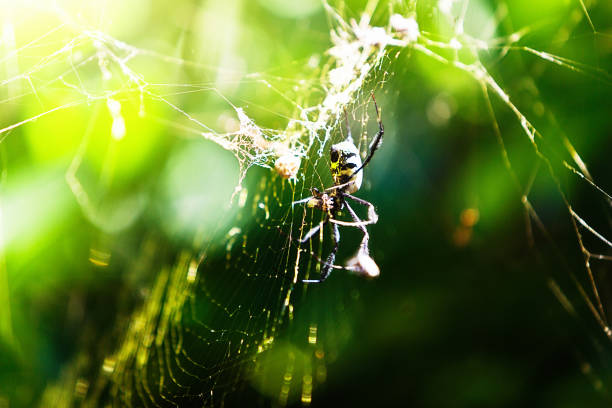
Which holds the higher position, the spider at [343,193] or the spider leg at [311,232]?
the spider at [343,193]

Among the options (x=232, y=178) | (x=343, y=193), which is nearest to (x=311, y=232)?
(x=343, y=193)

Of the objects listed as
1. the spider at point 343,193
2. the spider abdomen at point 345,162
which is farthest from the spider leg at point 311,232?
the spider abdomen at point 345,162

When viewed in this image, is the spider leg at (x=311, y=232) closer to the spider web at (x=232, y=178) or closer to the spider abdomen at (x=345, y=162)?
the spider web at (x=232, y=178)

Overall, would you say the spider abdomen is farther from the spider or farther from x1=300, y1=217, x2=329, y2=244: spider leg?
x1=300, y1=217, x2=329, y2=244: spider leg

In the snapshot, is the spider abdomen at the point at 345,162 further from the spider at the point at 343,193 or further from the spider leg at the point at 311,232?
the spider leg at the point at 311,232

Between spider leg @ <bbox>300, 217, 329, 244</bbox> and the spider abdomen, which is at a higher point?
the spider abdomen

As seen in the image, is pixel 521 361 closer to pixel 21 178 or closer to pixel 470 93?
pixel 470 93

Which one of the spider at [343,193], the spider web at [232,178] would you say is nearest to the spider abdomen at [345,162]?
the spider at [343,193]

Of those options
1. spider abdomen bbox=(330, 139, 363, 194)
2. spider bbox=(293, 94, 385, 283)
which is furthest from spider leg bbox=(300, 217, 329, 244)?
spider abdomen bbox=(330, 139, 363, 194)

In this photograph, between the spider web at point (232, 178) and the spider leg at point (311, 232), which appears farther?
the spider web at point (232, 178)
